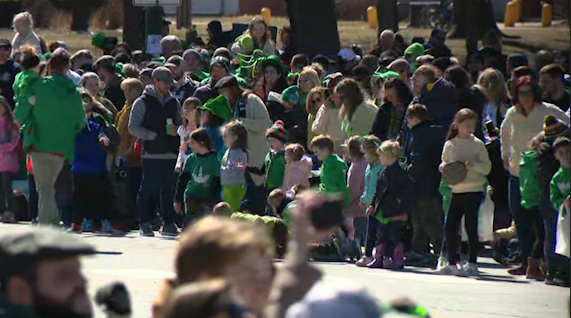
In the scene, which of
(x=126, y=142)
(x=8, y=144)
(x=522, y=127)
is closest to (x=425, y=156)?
(x=522, y=127)

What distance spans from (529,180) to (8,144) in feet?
20.1

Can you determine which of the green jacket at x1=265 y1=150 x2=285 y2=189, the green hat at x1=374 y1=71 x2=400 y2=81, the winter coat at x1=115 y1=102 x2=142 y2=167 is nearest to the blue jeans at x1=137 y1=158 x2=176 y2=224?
the winter coat at x1=115 y1=102 x2=142 y2=167

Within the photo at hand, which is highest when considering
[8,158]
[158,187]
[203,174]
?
[203,174]

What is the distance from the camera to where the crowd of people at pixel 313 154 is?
43.7 ft

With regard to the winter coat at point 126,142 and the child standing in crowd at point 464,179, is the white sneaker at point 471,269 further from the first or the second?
the winter coat at point 126,142

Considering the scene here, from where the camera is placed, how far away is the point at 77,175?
52.5ft

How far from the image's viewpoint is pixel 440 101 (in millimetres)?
14492

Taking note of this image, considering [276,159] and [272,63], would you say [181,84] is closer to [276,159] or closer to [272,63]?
[272,63]

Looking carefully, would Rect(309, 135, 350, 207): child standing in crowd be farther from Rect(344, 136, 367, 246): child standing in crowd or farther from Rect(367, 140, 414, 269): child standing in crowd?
Rect(367, 140, 414, 269): child standing in crowd

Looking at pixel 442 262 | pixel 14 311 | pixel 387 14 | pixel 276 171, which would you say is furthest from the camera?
pixel 387 14

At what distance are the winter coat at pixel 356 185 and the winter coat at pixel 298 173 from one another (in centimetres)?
42

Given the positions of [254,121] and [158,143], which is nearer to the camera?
[254,121]

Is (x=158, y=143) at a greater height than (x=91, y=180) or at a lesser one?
greater

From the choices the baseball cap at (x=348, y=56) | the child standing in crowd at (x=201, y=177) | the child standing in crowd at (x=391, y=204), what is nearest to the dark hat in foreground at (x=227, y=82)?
the child standing in crowd at (x=201, y=177)
